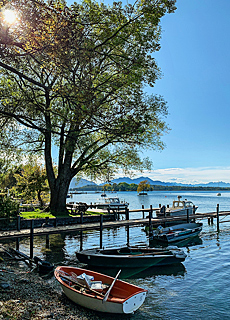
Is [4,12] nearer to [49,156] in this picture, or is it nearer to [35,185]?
[49,156]

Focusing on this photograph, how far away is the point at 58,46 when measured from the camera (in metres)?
9.26

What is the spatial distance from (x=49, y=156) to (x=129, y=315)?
22545 millimetres

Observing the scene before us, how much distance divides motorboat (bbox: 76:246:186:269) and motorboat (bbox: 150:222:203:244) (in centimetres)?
647

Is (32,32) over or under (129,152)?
over

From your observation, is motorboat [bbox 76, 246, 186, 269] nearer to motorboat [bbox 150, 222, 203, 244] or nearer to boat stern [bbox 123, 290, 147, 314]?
boat stern [bbox 123, 290, 147, 314]

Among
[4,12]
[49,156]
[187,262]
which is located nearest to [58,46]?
[4,12]

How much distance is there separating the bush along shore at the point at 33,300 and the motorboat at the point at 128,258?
257 centimetres

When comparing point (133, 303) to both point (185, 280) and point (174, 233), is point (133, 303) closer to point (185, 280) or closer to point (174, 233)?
point (185, 280)

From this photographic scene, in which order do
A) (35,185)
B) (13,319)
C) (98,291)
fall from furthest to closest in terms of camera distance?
(35,185), (98,291), (13,319)

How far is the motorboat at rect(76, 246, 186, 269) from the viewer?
48.6 ft

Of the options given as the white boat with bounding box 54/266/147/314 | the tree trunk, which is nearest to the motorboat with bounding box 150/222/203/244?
the tree trunk

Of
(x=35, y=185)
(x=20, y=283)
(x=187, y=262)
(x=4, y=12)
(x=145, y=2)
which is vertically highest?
(x=145, y=2)

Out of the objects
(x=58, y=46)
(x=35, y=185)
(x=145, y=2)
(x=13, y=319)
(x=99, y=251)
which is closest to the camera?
(x=13, y=319)

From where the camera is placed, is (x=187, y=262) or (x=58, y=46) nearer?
(x=58, y=46)
